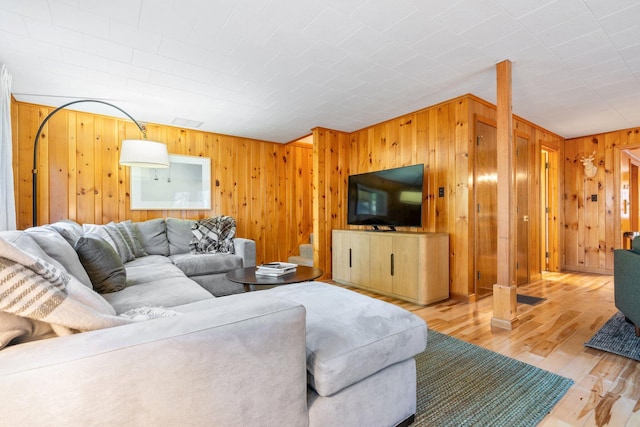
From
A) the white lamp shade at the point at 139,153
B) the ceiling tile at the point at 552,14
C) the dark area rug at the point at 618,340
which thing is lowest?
the dark area rug at the point at 618,340

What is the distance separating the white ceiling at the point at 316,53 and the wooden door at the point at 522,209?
1.86ft

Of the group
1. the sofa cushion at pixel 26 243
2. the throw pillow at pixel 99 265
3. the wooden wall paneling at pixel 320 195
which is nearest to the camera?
the sofa cushion at pixel 26 243

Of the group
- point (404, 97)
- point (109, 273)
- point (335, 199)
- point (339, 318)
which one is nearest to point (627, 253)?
point (404, 97)

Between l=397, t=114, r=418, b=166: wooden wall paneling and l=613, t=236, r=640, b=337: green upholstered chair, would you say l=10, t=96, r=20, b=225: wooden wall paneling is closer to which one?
l=397, t=114, r=418, b=166: wooden wall paneling

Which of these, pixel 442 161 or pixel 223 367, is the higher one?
pixel 442 161

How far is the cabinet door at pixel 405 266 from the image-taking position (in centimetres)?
312

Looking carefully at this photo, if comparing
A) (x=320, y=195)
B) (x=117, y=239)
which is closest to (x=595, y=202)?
(x=320, y=195)

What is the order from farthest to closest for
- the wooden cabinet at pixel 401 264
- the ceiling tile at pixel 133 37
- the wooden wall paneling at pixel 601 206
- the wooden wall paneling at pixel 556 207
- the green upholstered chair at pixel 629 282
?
the wooden wall paneling at pixel 556 207 < the wooden wall paneling at pixel 601 206 < the wooden cabinet at pixel 401 264 < the green upholstered chair at pixel 629 282 < the ceiling tile at pixel 133 37

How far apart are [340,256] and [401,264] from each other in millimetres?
1014

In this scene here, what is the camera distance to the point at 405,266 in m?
3.21

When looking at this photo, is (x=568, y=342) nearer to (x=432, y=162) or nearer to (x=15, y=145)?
(x=432, y=162)

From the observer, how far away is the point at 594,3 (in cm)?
179

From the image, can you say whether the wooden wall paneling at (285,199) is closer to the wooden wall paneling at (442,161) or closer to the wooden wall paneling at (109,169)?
the wooden wall paneling at (109,169)

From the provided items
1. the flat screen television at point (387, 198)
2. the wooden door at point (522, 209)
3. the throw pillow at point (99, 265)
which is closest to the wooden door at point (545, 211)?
the wooden door at point (522, 209)
